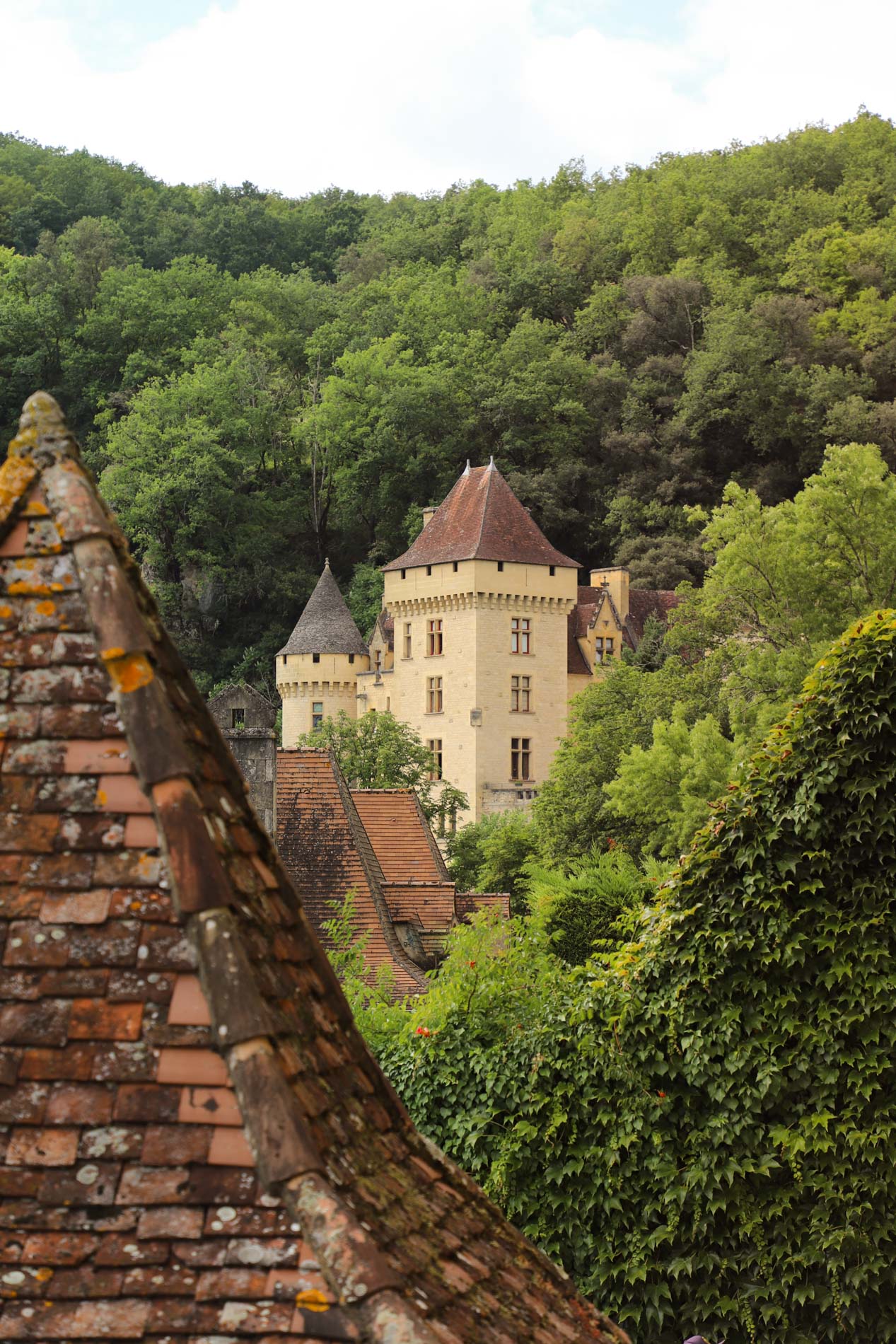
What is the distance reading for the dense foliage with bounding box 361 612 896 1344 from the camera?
861 cm

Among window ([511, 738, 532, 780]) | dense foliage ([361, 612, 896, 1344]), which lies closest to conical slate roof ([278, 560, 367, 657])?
window ([511, 738, 532, 780])

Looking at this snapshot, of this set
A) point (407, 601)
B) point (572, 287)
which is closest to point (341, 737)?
point (407, 601)

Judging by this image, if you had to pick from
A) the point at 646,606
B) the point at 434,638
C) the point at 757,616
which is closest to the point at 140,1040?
the point at 757,616

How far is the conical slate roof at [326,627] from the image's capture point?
7106cm

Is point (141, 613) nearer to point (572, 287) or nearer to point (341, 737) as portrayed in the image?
point (341, 737)

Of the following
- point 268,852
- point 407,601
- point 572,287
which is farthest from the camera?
point 572,287

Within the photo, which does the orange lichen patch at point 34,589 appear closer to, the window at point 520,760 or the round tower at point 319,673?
the window at point 520,760

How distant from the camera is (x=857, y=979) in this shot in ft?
28.3

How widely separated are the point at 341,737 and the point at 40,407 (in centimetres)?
5314

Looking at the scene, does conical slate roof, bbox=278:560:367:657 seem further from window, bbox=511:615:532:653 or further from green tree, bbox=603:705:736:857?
green tree, bbox=603:705:736:857

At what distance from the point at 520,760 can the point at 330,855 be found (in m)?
44.0

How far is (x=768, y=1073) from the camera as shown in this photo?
8.65 meters

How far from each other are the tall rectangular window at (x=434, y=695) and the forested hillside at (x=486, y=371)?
11658mm

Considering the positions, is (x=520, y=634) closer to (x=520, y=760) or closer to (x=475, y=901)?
(x=520, y=760)
